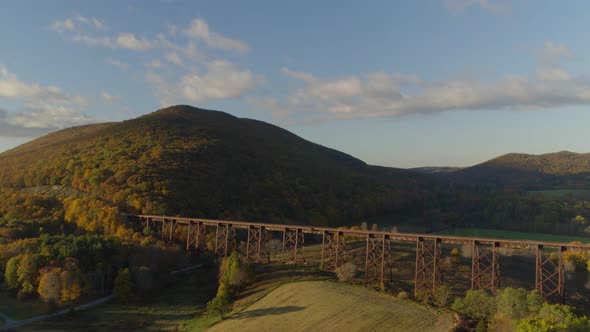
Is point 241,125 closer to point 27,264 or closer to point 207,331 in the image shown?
point 27,264

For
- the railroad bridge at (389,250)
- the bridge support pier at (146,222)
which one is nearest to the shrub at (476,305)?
the railroad bridge at (389,250)

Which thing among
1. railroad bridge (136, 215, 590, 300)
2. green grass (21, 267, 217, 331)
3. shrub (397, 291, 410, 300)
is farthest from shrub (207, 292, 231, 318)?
shrub (397, 291, 410, 300)

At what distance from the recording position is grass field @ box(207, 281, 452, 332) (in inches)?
1223

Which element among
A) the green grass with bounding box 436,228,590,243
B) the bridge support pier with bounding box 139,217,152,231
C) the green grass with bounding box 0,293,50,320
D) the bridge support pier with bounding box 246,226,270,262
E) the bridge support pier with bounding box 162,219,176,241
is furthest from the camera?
the green grass with bounding box 436,228,590,243

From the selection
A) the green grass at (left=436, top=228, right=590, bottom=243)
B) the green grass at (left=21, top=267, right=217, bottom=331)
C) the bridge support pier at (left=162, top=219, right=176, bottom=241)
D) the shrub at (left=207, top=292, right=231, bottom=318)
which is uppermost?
the bridge support pier at (left=162, top=219, right=176, bottom=241)

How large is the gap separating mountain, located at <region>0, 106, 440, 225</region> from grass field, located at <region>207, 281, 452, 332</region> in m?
39.4

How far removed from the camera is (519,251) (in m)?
57.9

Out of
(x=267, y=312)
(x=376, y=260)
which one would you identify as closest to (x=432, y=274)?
(x=376, y=260)

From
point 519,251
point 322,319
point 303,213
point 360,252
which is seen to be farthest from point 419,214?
point 322,319

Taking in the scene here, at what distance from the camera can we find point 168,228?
67.0 metres

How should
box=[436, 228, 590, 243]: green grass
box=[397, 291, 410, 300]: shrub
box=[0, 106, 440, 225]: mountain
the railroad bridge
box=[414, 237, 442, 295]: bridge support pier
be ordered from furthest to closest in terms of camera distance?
box=[0, 106, 440, 225]: mountain < box=[436, 228, 590, 243]: green grass < box=[414, 237, 442, 295]: bridge support pier < box=[397, 291, 410, 300]: shrub < the railroad bridge

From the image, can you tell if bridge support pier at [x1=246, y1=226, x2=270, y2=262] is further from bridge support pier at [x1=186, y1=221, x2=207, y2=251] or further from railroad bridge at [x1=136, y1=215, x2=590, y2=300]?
bridge support pier at [x1=186, y1=221, x2=207, y2=251]

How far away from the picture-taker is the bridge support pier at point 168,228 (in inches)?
2526

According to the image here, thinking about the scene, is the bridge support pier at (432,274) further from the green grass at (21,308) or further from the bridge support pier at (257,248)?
the green grass at (21,308)
